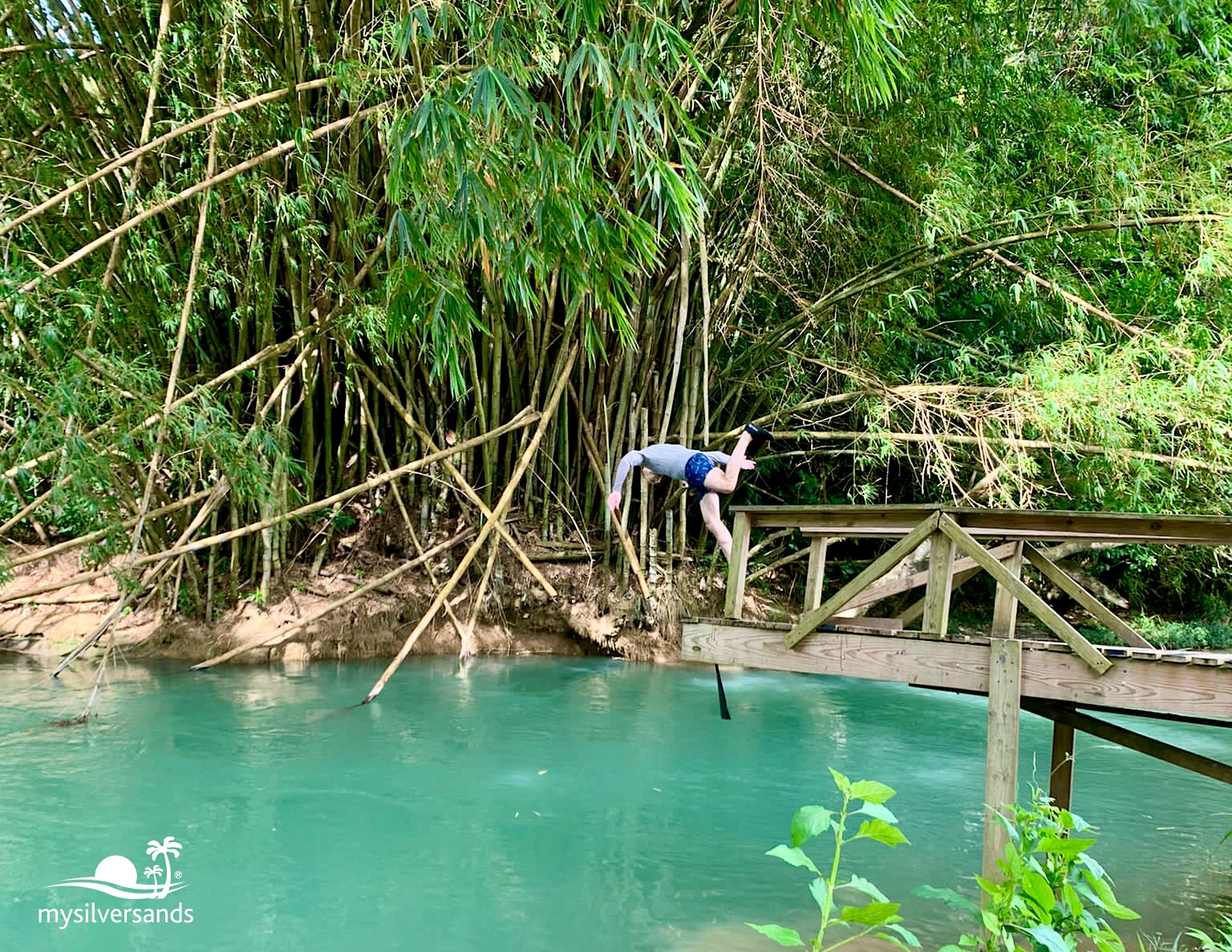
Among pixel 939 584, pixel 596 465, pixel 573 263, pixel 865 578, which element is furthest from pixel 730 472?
pixel 596 465

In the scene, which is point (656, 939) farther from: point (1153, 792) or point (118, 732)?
point (118, 732)

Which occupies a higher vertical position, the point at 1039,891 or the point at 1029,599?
the point at 1029,599

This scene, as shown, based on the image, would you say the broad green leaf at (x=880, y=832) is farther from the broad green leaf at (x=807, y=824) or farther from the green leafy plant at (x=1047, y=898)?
the green leafy plant at (x=1047, y=898)

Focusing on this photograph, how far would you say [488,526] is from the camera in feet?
18.7

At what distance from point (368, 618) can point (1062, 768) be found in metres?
4.59

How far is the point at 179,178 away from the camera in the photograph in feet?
16.1

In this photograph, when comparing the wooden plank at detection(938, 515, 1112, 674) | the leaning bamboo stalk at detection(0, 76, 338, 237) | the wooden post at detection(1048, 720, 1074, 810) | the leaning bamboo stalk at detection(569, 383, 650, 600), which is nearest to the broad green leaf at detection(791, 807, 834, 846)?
the wooden plank at detection(938, 515, 1112, 674)

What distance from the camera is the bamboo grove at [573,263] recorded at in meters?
3.73

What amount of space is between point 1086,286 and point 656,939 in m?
5.00

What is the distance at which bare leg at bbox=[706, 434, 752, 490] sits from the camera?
3973mm

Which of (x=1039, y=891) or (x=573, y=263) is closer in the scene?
(x=1039, y=891)

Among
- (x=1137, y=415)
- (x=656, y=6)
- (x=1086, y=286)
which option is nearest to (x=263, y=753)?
(x=656, y=6)

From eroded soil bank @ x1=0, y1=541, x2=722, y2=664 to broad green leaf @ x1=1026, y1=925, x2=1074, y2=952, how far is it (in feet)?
15.8

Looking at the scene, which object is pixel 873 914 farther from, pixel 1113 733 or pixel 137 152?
pixel 137 152
